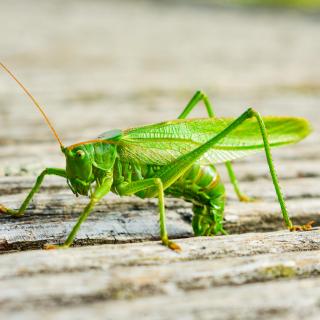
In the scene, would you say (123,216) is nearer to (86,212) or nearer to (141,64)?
(86,212)

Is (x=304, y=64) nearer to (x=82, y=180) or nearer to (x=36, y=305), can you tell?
(x=82, y=180)

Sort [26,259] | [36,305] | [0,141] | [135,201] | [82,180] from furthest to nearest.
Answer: [0,141] → [135,201] → [82,180] → [26,259] → [36,305]

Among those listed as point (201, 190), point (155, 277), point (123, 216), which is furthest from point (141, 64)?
point (155, 277)

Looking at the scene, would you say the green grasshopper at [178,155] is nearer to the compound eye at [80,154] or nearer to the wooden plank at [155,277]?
the compound eye at [80,154]

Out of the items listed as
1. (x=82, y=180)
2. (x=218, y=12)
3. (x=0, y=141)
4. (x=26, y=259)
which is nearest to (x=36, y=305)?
(x=26, y=259)

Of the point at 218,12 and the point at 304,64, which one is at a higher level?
the point at 218,12

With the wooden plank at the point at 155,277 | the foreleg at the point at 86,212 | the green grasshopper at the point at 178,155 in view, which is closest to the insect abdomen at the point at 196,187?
the green grasshopper at the point at 178,155
